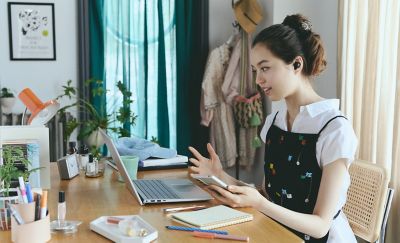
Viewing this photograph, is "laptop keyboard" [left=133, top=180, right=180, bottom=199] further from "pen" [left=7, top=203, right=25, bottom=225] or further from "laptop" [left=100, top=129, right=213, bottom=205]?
"pen" [left=7, top=203, right=25, bottom=225]

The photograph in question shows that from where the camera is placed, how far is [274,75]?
1.71 metres

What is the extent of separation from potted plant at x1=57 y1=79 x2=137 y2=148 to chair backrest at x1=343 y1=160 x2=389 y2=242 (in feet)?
5.02

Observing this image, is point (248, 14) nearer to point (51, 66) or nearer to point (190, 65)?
point (190, 65)

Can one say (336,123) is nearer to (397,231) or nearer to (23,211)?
(23,211)

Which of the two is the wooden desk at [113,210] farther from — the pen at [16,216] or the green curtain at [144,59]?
the green curtain at [144,59]

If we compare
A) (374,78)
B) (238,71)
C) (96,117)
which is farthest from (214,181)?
(238,71)

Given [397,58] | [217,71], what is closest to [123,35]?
[217,71]

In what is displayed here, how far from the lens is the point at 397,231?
8.62ft

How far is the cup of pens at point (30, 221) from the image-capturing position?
1171 millimetres

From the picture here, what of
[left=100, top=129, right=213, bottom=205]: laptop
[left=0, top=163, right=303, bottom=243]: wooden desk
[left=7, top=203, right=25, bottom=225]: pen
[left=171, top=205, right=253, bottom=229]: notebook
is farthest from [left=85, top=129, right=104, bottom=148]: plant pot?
[left=7, top=203, right=25, bottom=225]: pen

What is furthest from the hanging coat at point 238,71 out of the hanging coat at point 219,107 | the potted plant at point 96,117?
the potted plant at point 96,117

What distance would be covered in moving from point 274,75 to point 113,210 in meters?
0.72

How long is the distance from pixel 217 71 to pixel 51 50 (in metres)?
1.28

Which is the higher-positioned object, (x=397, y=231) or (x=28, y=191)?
(x=28, y=191)
